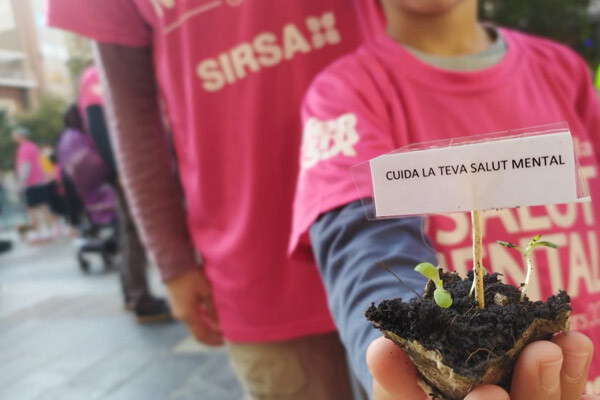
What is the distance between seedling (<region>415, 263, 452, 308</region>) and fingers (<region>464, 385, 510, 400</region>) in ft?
0.20

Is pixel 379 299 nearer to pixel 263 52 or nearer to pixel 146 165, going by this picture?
pixel 263 52

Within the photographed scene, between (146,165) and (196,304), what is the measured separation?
0.35 metres

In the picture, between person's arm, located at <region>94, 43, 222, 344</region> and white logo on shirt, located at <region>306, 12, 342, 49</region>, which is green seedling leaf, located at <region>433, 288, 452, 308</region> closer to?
white logo on shirt, located at <region>306, 12, 342, 49</region>

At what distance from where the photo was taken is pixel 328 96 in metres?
0.76

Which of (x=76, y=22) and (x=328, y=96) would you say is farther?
(x=76, y=22)

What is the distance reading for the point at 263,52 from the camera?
1061mm

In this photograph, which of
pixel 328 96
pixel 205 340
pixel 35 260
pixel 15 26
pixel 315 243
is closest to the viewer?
pixel 315 243

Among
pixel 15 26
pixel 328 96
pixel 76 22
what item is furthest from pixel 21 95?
pixel 328 96

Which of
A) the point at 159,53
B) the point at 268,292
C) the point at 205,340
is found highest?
the point at 159,53

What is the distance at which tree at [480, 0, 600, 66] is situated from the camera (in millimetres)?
3895

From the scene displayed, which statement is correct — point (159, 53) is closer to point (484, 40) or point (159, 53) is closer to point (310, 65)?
point (310, 65)

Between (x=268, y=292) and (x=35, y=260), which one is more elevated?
(x=268, y=292)

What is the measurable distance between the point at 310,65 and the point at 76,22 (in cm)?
50

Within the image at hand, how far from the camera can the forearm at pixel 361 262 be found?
0.53m
